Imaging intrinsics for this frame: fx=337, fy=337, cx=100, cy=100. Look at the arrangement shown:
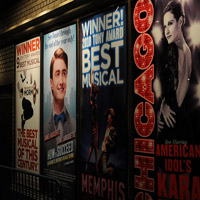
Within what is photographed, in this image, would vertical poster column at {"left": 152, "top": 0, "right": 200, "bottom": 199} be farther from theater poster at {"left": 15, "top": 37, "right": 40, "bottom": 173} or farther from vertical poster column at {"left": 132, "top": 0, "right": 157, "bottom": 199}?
theater poster at {"left": 15, "top": 37, "right": 40, "bottom": 173}

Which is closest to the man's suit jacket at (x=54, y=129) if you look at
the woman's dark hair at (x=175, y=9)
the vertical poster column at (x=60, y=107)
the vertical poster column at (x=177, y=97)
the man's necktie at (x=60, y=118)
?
the vertical poster column at (x=60, y=107)

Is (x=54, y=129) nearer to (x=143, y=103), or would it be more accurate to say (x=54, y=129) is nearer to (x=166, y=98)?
(x=143, y=103)

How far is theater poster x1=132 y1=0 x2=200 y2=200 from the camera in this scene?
3.72 metres

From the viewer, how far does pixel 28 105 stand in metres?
7.10

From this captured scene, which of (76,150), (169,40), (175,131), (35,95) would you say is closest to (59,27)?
(35,95)

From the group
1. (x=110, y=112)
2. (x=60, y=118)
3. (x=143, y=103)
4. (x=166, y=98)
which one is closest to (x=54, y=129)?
(x=60, y=118)

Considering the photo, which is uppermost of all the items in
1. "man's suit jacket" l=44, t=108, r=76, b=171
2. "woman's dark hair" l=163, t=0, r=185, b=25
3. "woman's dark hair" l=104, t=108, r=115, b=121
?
"woman's dark hair" l=163, t=0, r=185, b=25

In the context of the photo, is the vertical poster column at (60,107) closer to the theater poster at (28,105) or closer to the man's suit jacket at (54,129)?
the man's suit jacket at (54,129)

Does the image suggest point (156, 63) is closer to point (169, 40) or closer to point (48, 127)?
point (169, 40)

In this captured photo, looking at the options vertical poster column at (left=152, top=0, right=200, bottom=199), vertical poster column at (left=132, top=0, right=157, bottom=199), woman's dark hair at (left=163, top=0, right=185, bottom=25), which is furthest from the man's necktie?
woman's dark hair at (left=163, top=0, right=185, bottom=25)

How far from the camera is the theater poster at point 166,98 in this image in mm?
3721

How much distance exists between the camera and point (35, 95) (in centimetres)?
686

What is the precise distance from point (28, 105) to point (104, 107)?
261 cm

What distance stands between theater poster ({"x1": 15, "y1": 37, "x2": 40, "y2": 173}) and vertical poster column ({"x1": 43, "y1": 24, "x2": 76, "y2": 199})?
0.35 m
